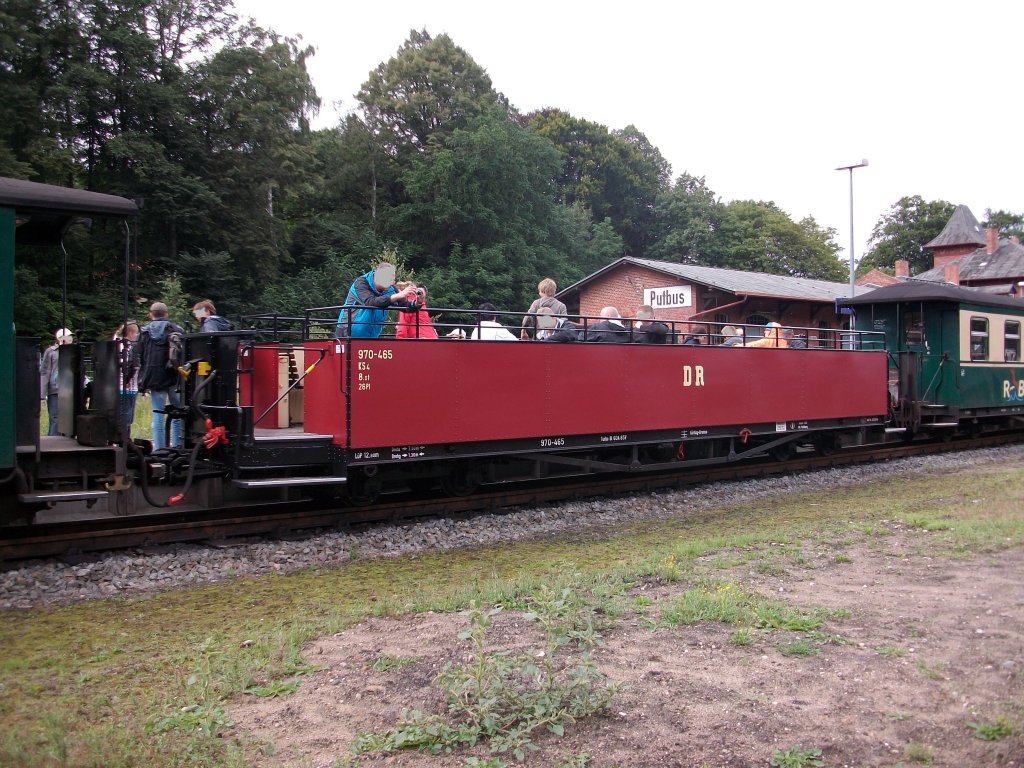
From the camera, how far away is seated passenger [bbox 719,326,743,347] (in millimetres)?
12583

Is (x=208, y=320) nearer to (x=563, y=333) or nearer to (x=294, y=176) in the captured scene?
(x=563, y=333)

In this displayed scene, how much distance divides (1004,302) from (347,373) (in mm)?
15324

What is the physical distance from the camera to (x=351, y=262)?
40188 millimetres

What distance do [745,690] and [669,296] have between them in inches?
1148

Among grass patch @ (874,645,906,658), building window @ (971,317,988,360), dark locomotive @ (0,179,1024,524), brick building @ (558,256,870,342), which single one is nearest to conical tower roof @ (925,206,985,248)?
brick building @ (558,256,870,342)

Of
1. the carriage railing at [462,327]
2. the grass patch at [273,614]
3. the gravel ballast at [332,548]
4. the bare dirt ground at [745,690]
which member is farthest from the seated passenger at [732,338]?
the bare dirt ground at [745,690]

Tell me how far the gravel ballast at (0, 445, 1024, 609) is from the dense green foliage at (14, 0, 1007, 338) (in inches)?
125

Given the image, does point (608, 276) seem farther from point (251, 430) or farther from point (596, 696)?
point (596, 696)

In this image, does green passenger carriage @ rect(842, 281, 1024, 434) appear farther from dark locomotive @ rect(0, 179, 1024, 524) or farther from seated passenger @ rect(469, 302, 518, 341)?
seated passenger @ rect(469, 302, 518, 341)

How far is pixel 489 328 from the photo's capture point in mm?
9758

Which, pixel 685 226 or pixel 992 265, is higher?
pixel 685 226

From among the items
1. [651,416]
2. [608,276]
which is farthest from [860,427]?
[608,276]

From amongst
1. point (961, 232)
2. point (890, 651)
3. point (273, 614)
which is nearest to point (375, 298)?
point (273, 614)

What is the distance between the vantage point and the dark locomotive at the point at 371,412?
6953mm
